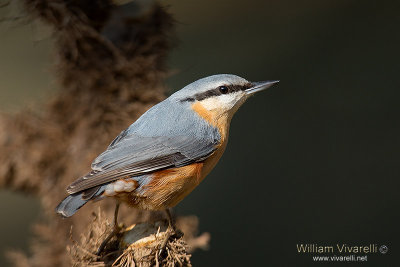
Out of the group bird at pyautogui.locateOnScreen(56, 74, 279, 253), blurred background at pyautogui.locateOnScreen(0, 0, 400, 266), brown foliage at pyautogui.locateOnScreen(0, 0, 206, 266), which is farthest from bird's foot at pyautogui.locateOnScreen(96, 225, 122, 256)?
blurred background at pyautogui.locateOnScreen(0, 0, 400, 266)

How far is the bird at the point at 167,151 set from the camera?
6.88 ft

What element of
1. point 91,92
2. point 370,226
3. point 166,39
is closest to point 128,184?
point 91,92

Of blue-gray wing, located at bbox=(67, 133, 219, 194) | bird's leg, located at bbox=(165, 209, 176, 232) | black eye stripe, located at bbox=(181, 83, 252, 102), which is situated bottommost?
bird's leg, located at bbox=(165, 209, 176, 232)

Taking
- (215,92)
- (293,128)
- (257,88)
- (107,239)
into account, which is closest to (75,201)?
(107,239)

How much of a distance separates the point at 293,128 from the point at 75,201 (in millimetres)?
2564

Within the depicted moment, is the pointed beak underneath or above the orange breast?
above

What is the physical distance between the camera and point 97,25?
8.11 ft

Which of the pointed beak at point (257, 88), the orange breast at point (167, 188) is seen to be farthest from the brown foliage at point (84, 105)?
the pointed beak at point (257, 88)

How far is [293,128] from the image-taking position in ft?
14.0

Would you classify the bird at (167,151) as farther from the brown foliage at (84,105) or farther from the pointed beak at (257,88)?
the brown foliage at (84,105)

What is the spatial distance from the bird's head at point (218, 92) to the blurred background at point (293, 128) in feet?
4.40

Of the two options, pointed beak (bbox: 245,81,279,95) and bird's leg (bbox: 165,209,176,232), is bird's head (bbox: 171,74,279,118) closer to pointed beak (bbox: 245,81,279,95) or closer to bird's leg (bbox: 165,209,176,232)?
pointed beak (bbox: 245,81,279,95)

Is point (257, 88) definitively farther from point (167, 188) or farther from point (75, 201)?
point (75, 201)

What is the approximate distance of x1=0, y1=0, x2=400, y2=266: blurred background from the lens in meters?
3.76
